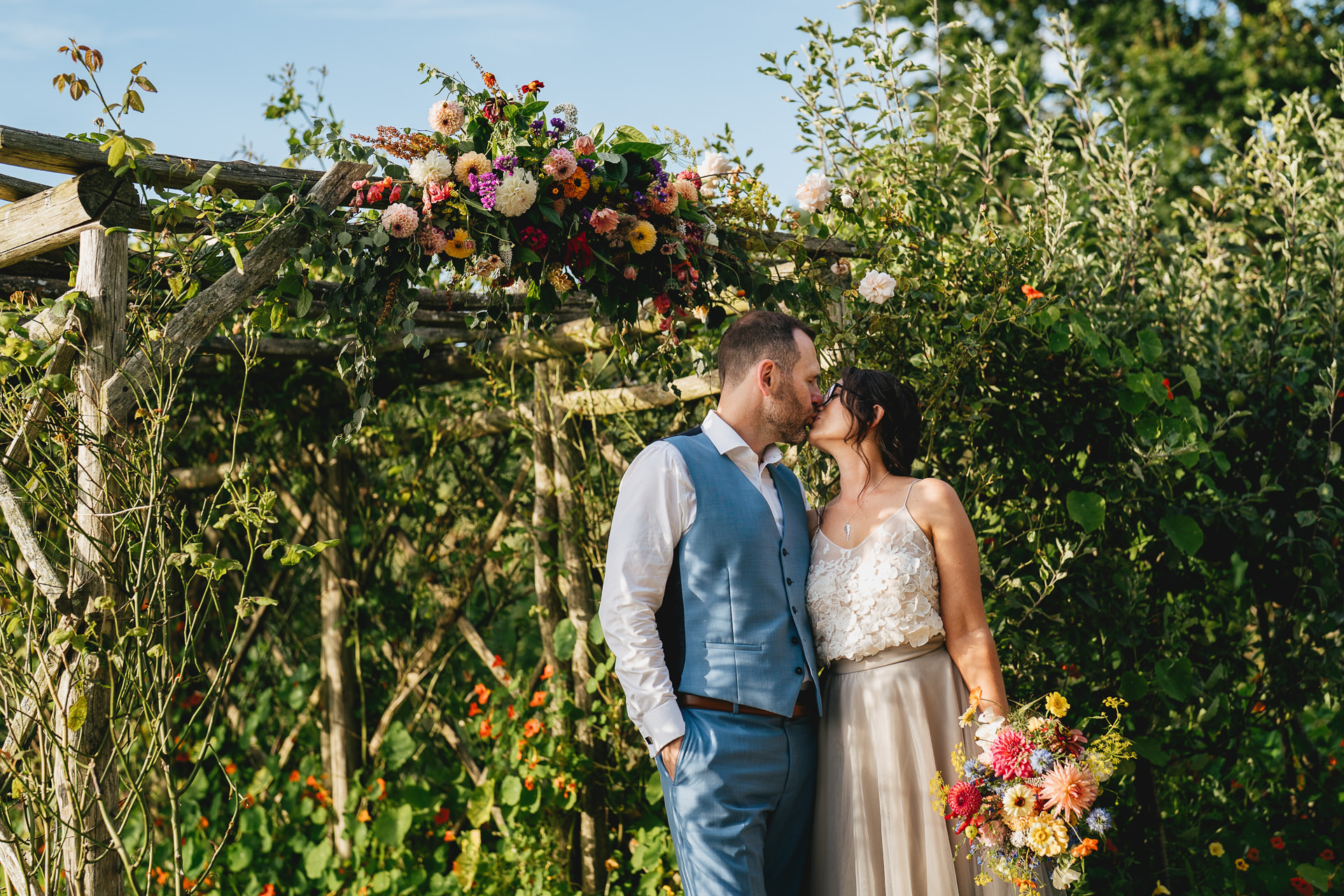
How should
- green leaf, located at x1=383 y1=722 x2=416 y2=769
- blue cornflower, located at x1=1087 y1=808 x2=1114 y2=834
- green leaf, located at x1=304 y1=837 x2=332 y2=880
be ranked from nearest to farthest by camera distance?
blue cornflower, located at x1=1087 y1=808 x2=1114 y2=834 < green leaf, located at x1=304 y1=837 x2=332 y2=880 < green leaf, located at x1=383 y1=722 x2=416 y2=769

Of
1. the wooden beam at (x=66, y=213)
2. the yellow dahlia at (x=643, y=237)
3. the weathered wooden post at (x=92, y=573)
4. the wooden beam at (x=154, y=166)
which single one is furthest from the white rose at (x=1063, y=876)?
the wooden beam at (x=66, y=213)

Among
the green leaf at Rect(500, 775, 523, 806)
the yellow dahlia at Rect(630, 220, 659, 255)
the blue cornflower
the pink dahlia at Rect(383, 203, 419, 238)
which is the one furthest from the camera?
the green leaf at Rect(500, 775, 523, 806)

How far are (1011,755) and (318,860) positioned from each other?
2967 mm

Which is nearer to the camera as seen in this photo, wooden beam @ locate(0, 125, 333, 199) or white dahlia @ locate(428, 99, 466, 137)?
wooden beam @ locate(0, 125, 333, 199)

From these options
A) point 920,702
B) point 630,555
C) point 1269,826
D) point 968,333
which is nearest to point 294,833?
point 630,555

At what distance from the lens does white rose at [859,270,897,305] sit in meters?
2.62

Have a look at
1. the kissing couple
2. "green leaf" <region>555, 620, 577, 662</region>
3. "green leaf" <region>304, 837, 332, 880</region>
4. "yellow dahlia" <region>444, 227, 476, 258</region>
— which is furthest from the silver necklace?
"green leaf" <region>304, 837, 332, 880</region>

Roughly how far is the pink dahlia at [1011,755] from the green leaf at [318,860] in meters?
2.90

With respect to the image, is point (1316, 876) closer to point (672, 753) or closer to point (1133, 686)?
point (1133, 686)

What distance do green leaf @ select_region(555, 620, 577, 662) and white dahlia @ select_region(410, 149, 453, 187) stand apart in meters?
1.72

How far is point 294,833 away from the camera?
3.95 meters

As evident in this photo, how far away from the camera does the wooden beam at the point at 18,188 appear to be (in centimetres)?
Answer: 214

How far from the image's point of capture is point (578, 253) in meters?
2.31

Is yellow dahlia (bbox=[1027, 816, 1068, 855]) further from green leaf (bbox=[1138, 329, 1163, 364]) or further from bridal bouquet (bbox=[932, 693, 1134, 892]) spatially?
green leaf (bbox=[1138, 329, 1163, 364])
